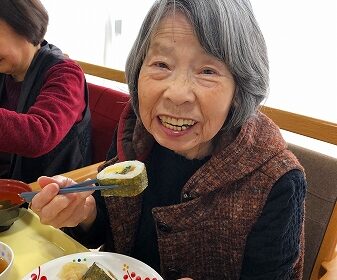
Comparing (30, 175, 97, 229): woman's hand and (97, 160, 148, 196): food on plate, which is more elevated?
(97, 160, 148, 196): food on plate

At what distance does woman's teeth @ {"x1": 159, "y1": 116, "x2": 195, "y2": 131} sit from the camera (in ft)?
2.82

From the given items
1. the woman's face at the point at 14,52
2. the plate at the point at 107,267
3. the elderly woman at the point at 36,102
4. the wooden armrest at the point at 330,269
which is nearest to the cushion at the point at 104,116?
the elderly woman at the point at 36,102

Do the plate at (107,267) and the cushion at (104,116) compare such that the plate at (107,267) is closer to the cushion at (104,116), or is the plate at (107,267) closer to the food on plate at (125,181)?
the food on plate at (125,181)

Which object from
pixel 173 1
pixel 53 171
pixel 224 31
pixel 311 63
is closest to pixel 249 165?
pixel 224 31

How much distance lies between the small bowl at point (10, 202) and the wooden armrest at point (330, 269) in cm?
89

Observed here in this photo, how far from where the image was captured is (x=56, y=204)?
84cm

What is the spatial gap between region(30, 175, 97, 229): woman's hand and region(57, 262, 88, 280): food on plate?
12 centimetres

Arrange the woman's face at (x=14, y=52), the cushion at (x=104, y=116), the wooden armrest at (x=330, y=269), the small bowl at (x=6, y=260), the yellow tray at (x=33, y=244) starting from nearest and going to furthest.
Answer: the small bowl at (x=6, y=260) < the yellow tray at (x=33, y=244) < the wooden armrest at (x=330, y=269) < the woman's face at (x=14, y=52) < the cushion at (x=104, y=116)

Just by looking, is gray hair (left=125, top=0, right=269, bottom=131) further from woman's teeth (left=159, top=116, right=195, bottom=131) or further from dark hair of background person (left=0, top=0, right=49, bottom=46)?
dark hair of background person (left=0, top=0, right=49, bottom=46)

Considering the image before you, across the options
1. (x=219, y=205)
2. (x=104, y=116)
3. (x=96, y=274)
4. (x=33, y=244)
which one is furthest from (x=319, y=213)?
(x=104, y=116)

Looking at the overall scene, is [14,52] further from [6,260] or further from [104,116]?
[6,260]

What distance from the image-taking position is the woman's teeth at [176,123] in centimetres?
86

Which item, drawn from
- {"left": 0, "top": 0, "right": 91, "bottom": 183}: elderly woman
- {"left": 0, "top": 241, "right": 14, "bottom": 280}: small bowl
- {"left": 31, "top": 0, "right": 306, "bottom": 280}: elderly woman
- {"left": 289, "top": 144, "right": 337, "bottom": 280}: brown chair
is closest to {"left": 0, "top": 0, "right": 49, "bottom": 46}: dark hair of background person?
{"left": 0, "top": 0, "right": 91, "bottom": 183}: elderly woman

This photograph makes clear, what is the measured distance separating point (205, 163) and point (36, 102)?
777mm
